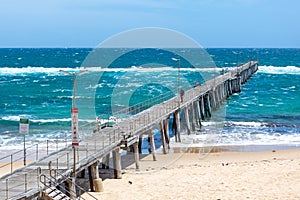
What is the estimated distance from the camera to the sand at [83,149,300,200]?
18555 millimetres

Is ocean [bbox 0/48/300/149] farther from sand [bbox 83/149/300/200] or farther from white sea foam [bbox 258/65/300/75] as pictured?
white sea foam [bbox 258/65/300/75]

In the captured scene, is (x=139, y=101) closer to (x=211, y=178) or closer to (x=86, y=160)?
(x=211, y=178)

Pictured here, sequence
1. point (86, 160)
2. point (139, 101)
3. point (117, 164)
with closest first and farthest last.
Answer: point (86, 160) < point (117, 164) < point (139, 101)

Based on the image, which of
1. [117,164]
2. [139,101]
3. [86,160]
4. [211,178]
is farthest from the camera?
[139,101]

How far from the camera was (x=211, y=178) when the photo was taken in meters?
21.0

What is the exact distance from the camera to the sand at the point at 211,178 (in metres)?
18.6

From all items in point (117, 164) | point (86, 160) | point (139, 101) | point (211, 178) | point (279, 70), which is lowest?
point (139, 101)

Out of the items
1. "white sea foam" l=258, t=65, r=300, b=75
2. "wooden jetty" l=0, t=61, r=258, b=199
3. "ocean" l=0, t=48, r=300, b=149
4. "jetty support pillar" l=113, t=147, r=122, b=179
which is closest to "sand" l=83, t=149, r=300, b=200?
"jetty support pillar" l=113, t=147, r=122, b=179

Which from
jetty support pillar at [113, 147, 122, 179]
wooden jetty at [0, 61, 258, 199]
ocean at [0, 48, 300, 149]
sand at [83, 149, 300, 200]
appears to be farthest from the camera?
ocean at [0, 48, 300, 149]

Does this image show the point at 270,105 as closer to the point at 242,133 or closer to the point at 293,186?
the point at 242,133

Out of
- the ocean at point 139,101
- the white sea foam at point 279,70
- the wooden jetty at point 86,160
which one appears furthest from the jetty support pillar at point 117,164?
the white sea foam at point 279,70

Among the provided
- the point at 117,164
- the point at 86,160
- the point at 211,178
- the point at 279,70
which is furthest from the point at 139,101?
the point at 279,70

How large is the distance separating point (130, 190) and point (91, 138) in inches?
145

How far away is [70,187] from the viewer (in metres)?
16.7
